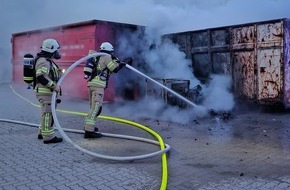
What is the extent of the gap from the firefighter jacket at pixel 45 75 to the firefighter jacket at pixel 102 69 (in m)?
0.58

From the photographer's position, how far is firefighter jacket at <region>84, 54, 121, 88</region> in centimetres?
576

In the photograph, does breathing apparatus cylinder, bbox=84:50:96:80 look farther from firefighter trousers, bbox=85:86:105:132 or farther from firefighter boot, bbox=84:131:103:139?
firefighter boot, bbox=84:131:103:139

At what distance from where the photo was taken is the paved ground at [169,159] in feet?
12.2

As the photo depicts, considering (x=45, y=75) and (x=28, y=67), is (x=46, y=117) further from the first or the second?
(x=28, y=67)

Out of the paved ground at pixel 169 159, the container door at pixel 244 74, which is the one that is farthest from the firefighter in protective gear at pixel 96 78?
the container door at pixel 244 74

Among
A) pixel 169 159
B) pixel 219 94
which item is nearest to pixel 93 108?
pixel 169 159

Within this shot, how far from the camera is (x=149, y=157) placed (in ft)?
14.7

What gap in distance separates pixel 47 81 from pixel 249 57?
5.13 metres

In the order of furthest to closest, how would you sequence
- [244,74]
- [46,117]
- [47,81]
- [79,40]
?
[79,40], [244,74], [46,117], [47,81]

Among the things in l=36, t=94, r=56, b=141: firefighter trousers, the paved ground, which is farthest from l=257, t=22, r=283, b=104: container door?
l=36, t=94, r=56, b=141: firefighter trousers

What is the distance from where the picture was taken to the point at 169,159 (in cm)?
463

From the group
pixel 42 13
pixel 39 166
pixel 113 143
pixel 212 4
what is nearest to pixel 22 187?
pixel 39 166

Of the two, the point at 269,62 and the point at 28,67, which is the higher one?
the point at 269,62

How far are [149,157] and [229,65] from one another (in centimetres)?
500
